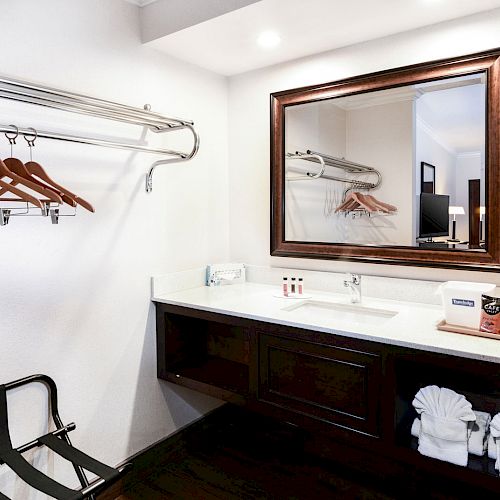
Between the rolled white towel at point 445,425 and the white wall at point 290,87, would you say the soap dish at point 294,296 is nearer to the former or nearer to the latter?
the white wall at point 290,87

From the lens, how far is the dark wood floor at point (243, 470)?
206 cm

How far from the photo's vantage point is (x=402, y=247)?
2.11m

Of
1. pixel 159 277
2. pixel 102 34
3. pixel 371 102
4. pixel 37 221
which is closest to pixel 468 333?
pixel 371 102

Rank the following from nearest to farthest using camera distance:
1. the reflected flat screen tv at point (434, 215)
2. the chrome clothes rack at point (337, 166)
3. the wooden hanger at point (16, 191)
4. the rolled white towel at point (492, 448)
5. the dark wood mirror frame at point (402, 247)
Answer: the wooden hanger at point (16, 191), the rolled white towel at point (492, 448), the dark wood mirror frame at point (402, 247), the reflected flat screen tv at point (434, 215), the chrome clothes rack at point (337, 166)

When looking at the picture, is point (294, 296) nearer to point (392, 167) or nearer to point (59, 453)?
point (392, 167)

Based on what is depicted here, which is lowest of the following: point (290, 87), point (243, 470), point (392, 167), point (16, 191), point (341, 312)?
point (243, 470)

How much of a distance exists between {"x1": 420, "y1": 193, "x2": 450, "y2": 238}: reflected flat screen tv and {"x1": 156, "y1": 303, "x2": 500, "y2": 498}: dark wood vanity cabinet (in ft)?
1.97

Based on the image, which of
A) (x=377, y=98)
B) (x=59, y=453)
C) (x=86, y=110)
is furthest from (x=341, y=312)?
(x=86, y=110)

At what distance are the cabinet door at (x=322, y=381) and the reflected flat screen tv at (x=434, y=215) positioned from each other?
2.34 feet

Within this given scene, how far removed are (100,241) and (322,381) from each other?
115 cm

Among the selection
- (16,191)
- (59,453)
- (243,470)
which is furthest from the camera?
(243,470)

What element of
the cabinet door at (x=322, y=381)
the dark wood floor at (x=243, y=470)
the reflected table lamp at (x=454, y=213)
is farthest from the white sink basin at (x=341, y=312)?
the dark wood floor at (x=243, y=470)

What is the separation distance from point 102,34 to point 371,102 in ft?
4.25

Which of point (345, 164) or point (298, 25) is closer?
point (298, 25)
